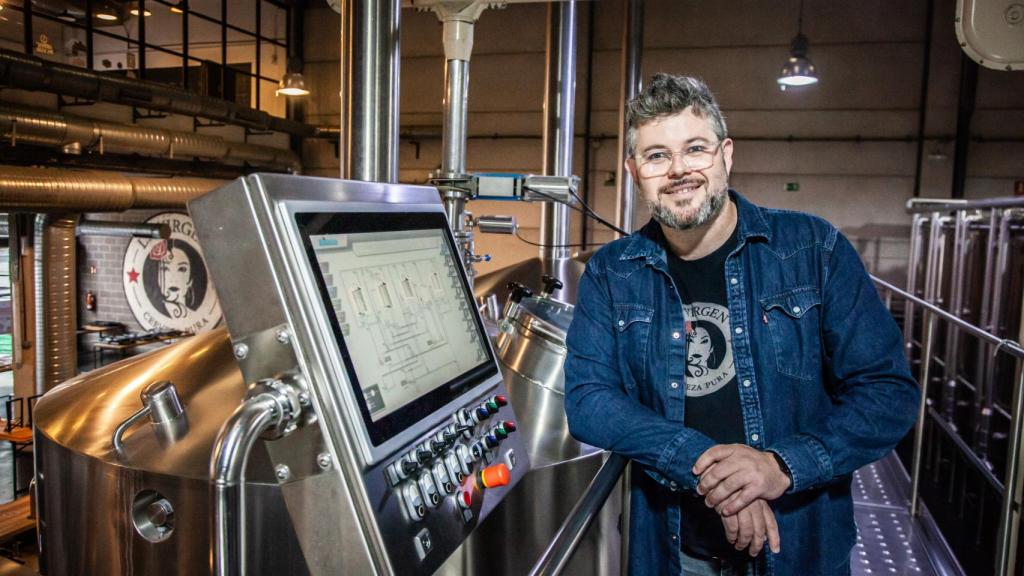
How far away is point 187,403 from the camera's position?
1.42 meters

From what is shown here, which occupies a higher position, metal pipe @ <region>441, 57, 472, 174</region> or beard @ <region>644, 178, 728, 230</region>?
metal pipe @ <region>441, 57, 472, 174</region>

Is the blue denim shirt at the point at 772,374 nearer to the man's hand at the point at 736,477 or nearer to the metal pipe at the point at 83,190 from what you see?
the man's hand at the point at 736,477

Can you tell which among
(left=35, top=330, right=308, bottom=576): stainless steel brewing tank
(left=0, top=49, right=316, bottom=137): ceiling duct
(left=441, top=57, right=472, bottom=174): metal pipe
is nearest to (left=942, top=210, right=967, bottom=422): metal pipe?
(left=441, top=57, right=472, bottom=174): metal pipe

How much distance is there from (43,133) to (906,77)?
Result: 932 centimetres

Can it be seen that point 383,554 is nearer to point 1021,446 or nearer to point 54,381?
point 1021,446

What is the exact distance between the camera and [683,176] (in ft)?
4.04

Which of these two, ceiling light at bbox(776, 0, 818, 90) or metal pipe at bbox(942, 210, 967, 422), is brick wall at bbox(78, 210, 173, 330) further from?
metal pipe at bbox(942, 210, 967, 422)

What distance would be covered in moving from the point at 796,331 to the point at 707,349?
0.50 feet

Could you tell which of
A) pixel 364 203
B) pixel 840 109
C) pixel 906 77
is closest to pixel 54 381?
pixel 364 203

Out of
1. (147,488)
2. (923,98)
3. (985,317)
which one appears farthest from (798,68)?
(147,488)

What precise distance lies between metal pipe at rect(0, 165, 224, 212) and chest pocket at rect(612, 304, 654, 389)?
17.4 ft

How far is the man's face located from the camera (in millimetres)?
1229

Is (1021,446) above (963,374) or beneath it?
above

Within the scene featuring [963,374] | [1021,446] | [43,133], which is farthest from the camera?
[43,133]
